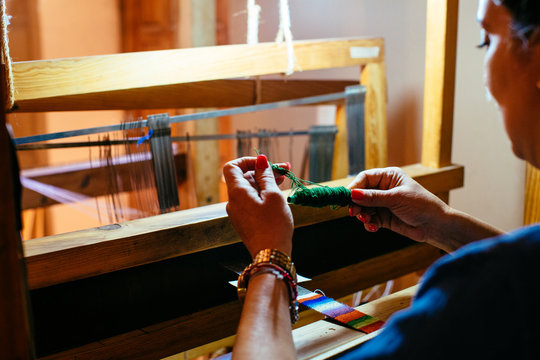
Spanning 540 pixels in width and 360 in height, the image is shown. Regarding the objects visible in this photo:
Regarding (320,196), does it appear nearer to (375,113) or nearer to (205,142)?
(375,113)

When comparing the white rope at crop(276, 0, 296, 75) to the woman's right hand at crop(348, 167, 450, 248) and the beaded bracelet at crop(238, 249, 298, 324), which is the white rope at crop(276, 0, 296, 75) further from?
the beaded bracelet at crop(238, 249, 298, 324)

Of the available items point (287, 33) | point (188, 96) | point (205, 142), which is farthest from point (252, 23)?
Result: point (205, 142)

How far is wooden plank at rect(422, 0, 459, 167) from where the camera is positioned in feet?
4.95

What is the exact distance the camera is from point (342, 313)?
1051 millimetres

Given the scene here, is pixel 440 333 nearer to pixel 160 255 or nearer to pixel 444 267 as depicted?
pixel 444 267

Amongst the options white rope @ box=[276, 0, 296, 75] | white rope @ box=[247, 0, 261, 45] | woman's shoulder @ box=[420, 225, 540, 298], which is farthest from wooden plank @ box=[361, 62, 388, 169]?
woman's shoulder @ box=[420, 225, 540, 298]

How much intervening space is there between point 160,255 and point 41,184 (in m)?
1.50

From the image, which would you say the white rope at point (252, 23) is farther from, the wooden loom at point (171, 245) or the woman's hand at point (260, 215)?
the woman's hand at point (260, 215)

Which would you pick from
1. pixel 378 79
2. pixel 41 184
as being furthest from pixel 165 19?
pixel 378 79

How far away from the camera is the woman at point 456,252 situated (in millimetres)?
515

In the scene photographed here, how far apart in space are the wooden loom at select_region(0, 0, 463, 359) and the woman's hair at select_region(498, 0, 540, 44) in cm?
64

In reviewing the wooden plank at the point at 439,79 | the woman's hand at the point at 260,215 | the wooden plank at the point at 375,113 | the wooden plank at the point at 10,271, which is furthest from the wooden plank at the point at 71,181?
the wooden plank at the point at 10,271

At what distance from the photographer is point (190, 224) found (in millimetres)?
1104

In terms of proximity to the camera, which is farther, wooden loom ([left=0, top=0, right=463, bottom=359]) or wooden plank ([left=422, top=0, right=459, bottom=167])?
wooden plank ([left=422, top=0, right=459, bottom=167])
